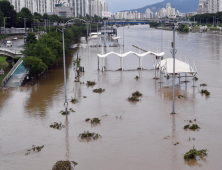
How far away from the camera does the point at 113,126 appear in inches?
688

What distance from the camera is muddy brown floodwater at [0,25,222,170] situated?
1353 cm

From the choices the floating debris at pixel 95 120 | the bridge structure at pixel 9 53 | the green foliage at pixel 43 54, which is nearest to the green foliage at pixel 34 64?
the green foliage at pixel 43 54

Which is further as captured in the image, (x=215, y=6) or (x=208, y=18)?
(x=215, y=6)

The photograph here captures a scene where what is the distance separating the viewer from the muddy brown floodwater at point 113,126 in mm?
13531

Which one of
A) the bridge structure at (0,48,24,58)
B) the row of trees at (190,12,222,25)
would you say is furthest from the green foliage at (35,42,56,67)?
the row of trees at (190,12,222,25)

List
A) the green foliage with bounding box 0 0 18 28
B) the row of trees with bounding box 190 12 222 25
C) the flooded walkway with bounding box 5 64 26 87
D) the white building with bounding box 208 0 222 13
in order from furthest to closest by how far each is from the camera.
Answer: the white building with bounding box 208 0 222 13
the row of trees with bounding box 190 12 222 25
the green foliage with bounding box 0 0 18 28
the flooded walkway with bounding box 5 64 26 87

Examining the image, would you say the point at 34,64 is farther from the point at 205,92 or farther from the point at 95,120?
the point at 205,92

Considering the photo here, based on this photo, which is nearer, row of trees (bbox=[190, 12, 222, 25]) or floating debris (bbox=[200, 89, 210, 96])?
floating debris (bbox=[200, 89, 210, 96])

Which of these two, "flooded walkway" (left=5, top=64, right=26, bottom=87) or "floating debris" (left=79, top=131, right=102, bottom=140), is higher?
"flooded walkway" (left=5, top=64, right=26, bottom=87)

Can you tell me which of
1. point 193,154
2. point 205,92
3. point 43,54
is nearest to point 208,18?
point 43,54

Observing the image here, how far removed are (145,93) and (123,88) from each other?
2.46 meters

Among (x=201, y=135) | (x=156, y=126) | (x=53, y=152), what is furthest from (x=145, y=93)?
(x=53, y=152)

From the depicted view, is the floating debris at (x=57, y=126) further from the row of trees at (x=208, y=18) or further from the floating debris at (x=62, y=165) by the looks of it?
the row of trees at (x=208, y=18)

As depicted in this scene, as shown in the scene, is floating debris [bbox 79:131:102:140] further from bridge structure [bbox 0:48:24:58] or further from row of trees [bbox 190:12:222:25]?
row of trees [bbox 190:12:222:25]
